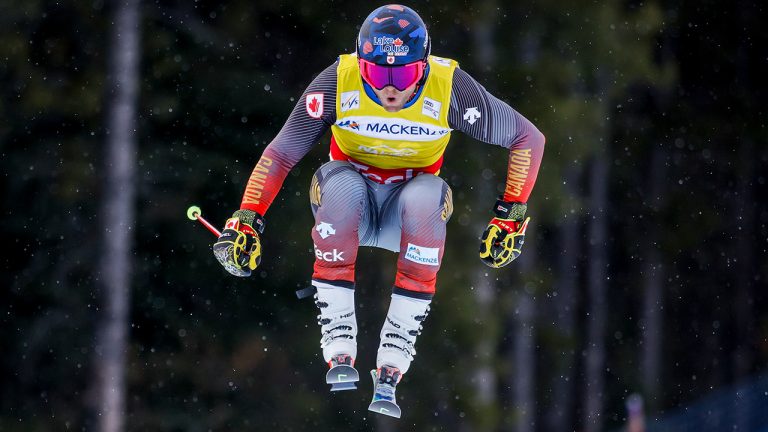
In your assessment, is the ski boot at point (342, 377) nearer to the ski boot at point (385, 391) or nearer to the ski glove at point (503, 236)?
the ski boot at point (385, 391)

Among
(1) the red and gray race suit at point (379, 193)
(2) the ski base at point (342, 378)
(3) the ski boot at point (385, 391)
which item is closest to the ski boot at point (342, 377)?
(2) the ski base at point (342, 378)

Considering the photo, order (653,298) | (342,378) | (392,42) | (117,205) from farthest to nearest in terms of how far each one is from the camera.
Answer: (653,298)
(117,205)
(342,378)
(392,42)

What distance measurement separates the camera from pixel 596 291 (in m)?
28.8

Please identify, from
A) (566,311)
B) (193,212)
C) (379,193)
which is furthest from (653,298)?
(193,212)

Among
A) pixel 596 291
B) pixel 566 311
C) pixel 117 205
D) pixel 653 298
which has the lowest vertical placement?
pixel 566 311

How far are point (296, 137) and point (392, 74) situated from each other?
2.56ft

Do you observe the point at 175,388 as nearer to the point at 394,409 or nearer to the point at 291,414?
the point at 291,414

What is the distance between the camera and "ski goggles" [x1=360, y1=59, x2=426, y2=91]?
6652 millimetres

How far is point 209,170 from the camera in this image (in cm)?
1644

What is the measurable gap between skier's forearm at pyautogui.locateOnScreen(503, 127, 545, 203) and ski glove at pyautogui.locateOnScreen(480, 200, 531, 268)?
0.07m

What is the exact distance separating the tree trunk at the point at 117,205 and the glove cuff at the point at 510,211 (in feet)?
25.3

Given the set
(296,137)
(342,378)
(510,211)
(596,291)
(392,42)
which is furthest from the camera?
(596,291)

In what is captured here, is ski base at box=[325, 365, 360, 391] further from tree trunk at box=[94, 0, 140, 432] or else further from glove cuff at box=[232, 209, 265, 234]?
tree trunk at box=[94, 0, 140, 432]

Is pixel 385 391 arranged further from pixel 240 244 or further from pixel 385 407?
pixel 240 244
